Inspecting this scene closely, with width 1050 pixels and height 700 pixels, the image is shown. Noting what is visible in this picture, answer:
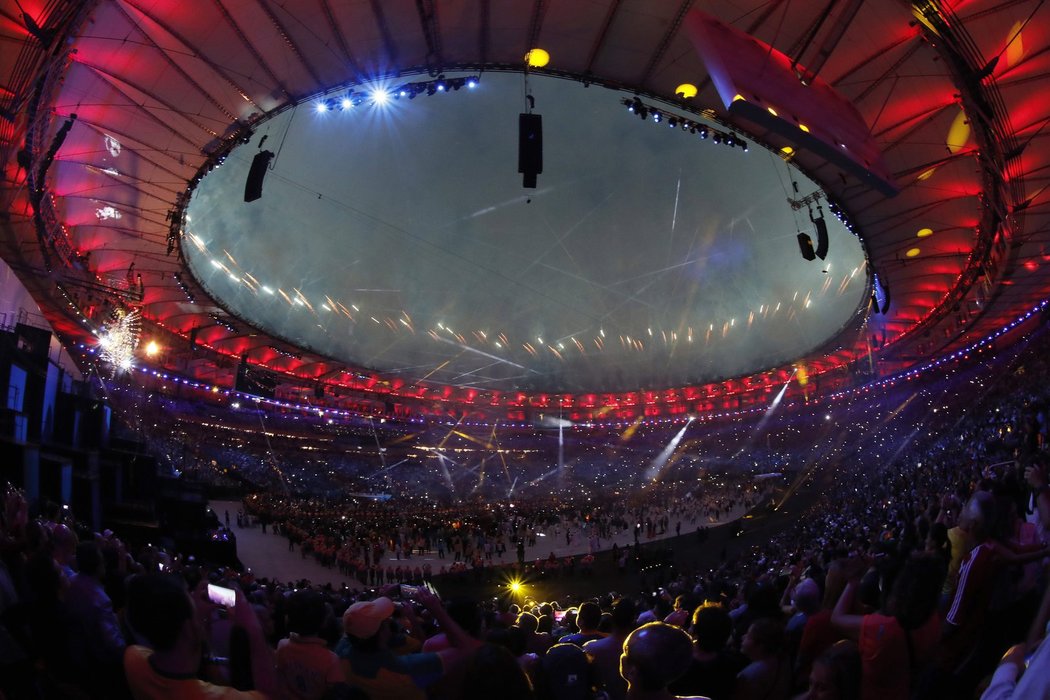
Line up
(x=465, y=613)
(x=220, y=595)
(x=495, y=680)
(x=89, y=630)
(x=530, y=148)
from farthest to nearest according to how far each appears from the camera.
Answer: (x=530, y=148) < (x=220, y=595) < (x=465, y=613) < (x=89, y=630) < (x=495, y=680)

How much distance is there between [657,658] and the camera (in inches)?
100

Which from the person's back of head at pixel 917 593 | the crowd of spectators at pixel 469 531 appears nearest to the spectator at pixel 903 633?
the person's back of head at pixel 917 593

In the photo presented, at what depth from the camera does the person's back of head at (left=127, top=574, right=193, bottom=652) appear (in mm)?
2395

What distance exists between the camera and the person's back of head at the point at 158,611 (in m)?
2.39

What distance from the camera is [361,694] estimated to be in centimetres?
228

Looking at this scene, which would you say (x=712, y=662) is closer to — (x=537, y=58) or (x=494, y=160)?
(x=537, y=58)

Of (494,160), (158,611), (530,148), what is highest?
(494,160)

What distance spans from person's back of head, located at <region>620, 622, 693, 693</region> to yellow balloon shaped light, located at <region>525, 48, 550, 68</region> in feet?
52.9

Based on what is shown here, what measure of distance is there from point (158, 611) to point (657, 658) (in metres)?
1.76

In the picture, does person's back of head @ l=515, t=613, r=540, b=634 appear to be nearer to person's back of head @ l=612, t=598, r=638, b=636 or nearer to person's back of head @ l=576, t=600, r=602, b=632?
person's back of head @ l=576, t=600, r=602, b=632

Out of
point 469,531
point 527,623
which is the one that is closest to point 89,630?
point 527,623

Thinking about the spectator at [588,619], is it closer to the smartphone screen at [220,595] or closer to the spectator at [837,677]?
the spectator at [837,677]

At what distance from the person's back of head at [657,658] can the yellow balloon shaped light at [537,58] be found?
16.1 meters

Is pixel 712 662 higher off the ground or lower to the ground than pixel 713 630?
lower
